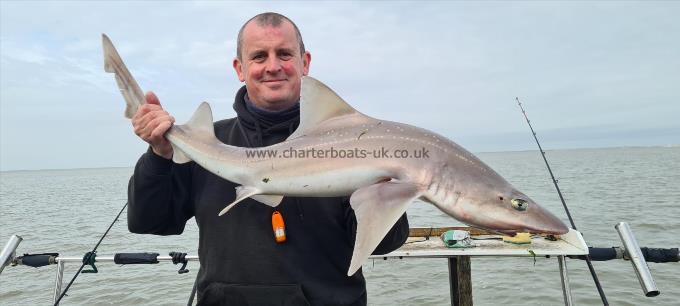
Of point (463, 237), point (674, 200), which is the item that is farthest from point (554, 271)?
point (674, 200)

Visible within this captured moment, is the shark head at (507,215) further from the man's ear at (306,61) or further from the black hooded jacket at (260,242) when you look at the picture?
the man's ear at (306,61)

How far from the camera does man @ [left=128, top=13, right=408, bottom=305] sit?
105 inches

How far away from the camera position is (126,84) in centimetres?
267

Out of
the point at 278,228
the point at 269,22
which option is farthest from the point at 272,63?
the point at 278,228

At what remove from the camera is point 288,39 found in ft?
9.48

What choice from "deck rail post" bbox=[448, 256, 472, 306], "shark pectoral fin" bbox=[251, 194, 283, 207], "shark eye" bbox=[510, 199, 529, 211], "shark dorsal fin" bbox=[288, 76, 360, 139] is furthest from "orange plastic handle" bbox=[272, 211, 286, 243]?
"deck rail post" bbox=[448, 256, 472, 306]

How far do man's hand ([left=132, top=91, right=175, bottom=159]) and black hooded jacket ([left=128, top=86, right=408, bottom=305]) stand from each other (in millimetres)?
196

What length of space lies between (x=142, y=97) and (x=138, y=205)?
66 cm

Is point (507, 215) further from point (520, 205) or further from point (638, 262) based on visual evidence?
point (638, 262)

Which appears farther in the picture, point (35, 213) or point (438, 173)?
point (35, 213)

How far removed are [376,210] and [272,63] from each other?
130cm

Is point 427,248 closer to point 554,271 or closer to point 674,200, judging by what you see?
point 554,271

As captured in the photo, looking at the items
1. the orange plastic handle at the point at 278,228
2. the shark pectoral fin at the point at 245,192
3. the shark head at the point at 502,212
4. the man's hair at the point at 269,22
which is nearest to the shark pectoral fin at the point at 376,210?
the shark head at the point at 502,212

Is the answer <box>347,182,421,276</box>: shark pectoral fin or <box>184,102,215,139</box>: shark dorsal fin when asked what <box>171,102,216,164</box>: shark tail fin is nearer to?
<box>184,102,215,139</box>: shark dorsal fin
